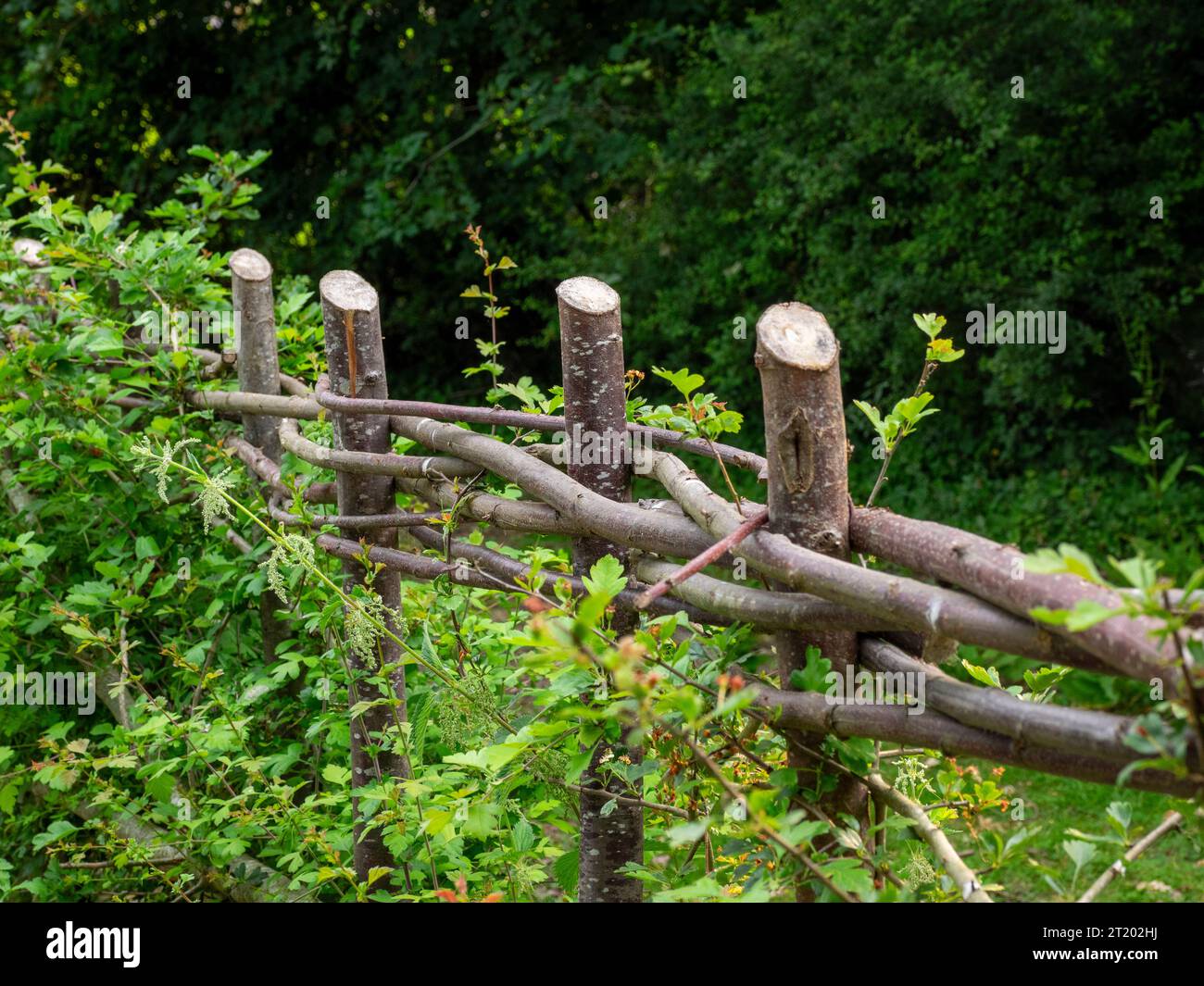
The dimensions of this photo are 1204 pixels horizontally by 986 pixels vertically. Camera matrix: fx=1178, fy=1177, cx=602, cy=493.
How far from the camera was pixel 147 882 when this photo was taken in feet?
10.2

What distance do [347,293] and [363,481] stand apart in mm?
418

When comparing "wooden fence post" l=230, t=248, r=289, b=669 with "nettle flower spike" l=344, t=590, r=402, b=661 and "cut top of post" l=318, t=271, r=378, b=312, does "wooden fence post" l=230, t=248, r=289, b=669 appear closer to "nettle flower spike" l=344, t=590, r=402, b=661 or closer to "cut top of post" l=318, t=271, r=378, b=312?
"cut top of post" l=318, t=271, r=378, b=312

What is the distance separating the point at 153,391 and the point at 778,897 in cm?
250

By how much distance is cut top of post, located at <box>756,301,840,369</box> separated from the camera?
1572mm

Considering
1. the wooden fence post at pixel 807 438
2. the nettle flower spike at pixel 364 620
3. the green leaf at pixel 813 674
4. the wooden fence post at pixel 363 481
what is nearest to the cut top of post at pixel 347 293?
the wooden fence post at pixel 363 481

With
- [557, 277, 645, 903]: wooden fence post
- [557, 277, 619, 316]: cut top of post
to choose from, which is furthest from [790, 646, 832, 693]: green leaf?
[557, 277, 619, 316]: cut top of post

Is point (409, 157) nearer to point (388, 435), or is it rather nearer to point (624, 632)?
point (388, 435)

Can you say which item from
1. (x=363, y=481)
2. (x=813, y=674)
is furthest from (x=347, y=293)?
(x=813, y=674)

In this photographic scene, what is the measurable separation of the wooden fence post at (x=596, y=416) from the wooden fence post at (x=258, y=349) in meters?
1.35

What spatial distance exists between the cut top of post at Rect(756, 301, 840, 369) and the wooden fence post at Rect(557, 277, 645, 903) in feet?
1.49

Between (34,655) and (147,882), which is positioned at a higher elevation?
(34,655)

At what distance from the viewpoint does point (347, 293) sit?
103 inches

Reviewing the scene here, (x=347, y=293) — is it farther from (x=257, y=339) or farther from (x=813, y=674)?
(x=813, y=674)
